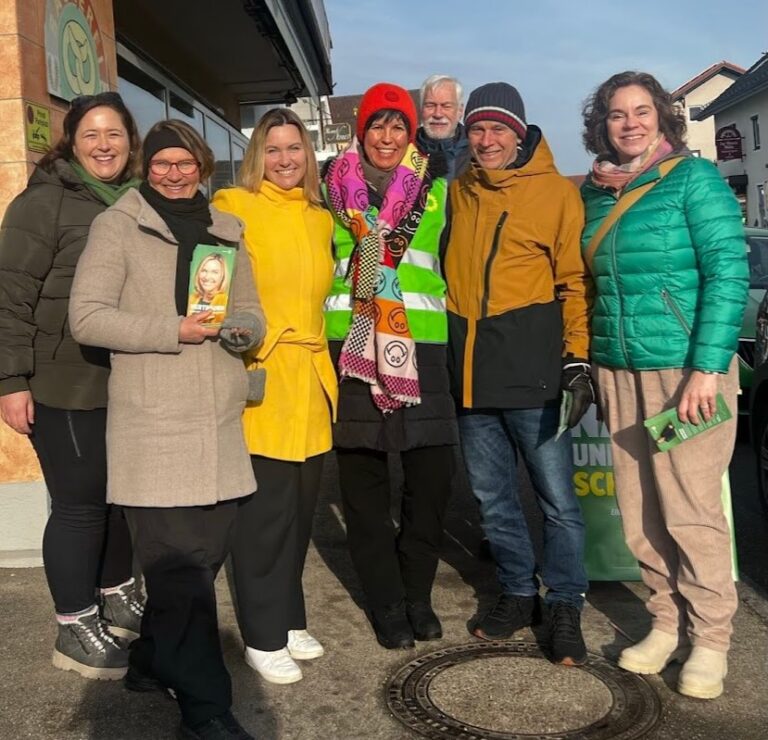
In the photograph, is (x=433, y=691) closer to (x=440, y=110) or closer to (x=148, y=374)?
(x=148, y=374)

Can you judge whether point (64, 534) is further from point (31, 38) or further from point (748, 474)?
point (748, 474)

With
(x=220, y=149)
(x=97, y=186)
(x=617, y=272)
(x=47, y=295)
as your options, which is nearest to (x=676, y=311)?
(x=617, y=272)

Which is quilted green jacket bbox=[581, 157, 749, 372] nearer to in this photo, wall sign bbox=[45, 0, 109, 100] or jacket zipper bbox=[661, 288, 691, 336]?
jacket zipper bbox=[661, 288, 691, 336]

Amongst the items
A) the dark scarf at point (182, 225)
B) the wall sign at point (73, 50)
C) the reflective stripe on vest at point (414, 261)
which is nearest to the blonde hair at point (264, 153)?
the reflective stripe on vest at point (414, 261)

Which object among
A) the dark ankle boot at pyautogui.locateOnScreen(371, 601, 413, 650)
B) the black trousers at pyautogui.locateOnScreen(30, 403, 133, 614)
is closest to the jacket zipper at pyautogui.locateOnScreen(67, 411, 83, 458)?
the black trousers at pyautogui.locateOnScreen(30, 403, 133, 614)

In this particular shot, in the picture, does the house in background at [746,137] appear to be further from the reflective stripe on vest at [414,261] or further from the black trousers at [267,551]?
the black trousers at [267,551]

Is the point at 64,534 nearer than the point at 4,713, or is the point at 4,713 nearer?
the point at 4,713

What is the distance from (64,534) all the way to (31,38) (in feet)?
8.49

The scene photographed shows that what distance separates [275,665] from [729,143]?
38977 mm

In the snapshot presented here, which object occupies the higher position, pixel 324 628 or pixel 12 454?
pixel 12 454

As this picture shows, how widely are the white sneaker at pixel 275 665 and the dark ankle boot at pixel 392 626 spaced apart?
403 millimetres

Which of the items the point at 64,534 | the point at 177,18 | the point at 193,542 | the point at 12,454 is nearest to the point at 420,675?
the point at 193,542

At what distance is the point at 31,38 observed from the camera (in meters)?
4.45

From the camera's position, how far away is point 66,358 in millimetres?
3252
